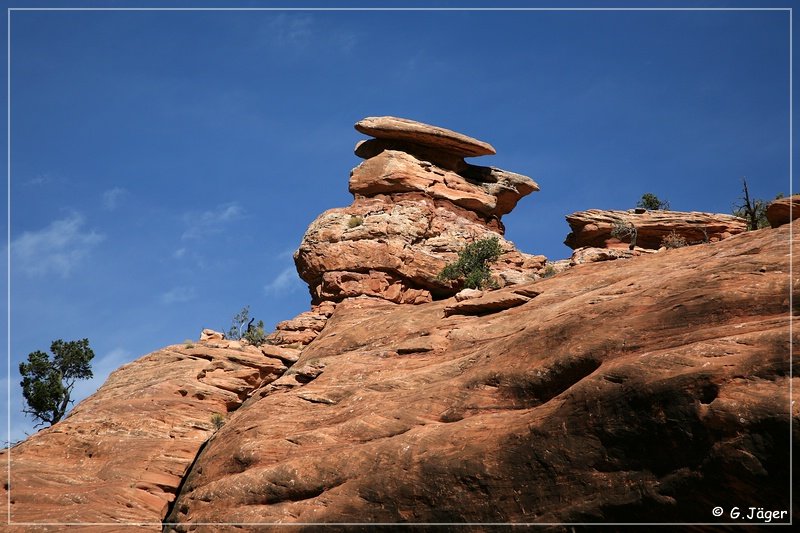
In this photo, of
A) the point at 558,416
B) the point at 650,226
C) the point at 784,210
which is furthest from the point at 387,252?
the point at 558,416

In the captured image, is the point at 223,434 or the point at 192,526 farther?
the point at 223,434

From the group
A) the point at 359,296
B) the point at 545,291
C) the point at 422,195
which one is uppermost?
the point at 422,195

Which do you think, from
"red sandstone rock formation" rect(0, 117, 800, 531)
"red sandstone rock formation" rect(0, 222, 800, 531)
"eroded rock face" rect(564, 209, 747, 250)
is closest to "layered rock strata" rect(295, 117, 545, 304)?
"red sandstone rock formation" rect(0, 117, 800, 531)

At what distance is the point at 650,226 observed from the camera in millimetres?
53500

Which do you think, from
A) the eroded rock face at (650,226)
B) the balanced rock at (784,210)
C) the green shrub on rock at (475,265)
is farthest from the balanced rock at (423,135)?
the balanced rock at (784,210)

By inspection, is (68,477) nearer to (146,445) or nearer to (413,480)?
(146,445)

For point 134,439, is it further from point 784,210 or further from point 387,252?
point 784,210

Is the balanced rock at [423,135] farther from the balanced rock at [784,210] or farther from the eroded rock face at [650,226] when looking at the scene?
the balanced rock at [784,210]

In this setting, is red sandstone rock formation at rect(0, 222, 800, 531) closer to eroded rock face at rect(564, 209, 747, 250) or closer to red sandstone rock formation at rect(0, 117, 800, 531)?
red sandstone rock formation at rect(0, 117, 800, 531)

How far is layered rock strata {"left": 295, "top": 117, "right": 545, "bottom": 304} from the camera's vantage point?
48.0 meters

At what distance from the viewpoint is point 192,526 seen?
28.8m

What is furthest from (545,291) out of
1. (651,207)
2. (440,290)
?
(651,207)

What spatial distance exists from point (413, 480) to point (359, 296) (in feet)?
75.9

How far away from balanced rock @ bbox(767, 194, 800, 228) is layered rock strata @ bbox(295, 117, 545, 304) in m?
15.4
